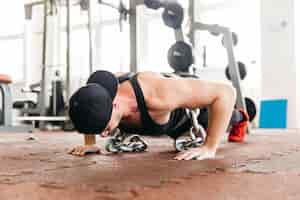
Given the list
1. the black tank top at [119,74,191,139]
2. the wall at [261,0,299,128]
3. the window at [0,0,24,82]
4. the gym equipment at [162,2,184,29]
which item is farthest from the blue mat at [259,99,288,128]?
the window at [0,0,24,82]

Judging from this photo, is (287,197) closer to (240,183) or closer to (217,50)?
(240,183)

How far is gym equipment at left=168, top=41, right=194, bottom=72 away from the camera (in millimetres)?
3158

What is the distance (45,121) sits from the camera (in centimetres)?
507

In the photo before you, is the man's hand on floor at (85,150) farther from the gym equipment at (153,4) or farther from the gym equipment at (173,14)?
the gym equipment at (173,14)

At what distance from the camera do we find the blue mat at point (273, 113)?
501 cm

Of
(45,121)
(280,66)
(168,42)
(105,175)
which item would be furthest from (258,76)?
(105,175)

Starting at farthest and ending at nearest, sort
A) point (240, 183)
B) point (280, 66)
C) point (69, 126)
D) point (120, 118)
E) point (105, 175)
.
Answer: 1. point (280, 66)
2. point (69, 126)
3. point (120, 118)
4. point (105, 175)
5. point (240, 183)

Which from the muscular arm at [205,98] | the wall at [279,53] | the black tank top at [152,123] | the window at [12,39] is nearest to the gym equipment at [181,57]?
the black tank top at [152,123]

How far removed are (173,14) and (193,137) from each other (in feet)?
5.96

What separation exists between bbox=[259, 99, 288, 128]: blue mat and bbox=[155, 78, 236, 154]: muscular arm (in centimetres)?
374

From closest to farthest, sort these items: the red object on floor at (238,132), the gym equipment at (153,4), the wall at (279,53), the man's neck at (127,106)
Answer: the man's neck at (127,106)
the red object on floor at (238,132)
the gym equipment at (153,4)
the wall at (279,53)

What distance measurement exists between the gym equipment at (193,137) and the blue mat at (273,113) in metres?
3.44

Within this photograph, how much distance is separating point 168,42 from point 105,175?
4.49 meters

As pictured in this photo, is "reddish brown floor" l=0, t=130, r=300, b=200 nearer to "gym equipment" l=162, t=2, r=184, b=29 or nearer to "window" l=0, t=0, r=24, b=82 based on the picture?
"gym equipment" l=162, t=2, r=184, b=29
